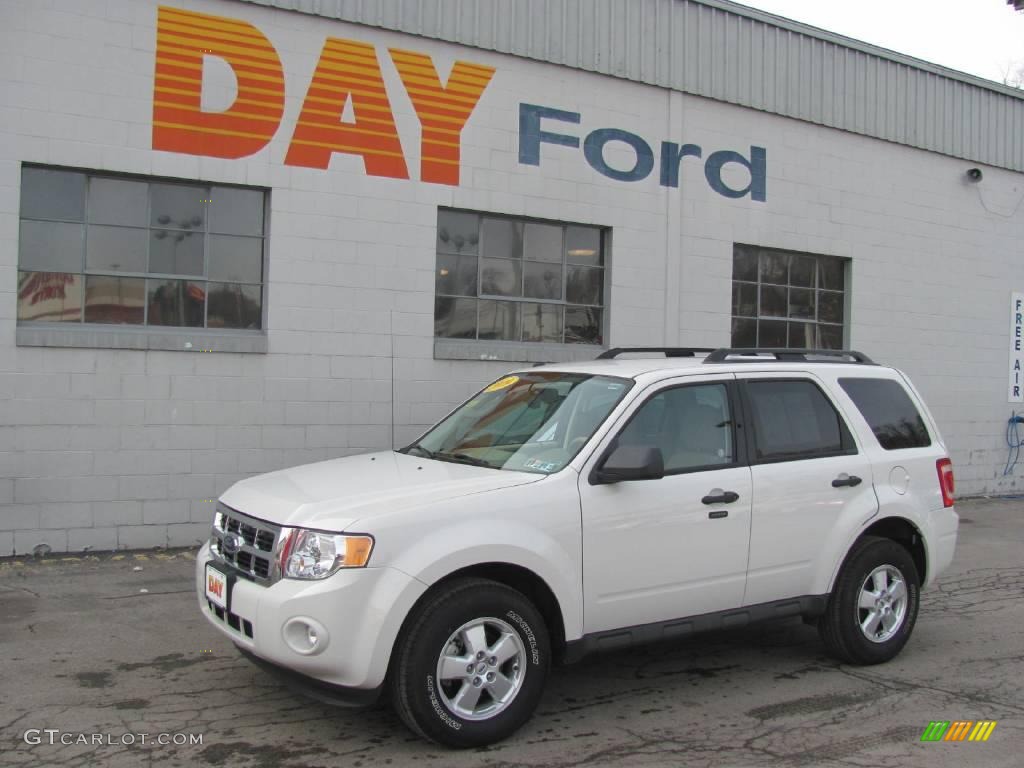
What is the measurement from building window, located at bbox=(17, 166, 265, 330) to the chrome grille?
4550 mm

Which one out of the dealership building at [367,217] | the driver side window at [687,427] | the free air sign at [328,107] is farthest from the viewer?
the free air sign at [328,107]

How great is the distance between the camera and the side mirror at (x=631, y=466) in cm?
474

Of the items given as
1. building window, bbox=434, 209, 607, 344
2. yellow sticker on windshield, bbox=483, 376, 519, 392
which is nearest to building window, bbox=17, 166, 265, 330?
building window, bbox=434, 209, 607, 344

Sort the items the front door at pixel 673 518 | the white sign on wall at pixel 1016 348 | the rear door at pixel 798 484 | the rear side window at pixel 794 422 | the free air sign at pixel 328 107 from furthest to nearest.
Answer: the white sign on wall at pixel 1016 348 → the free air sign at pixel 328 107 → the rear side window at pixel 794 422 → the rear door at pixel 798 484 → the front door at pixel 673 518

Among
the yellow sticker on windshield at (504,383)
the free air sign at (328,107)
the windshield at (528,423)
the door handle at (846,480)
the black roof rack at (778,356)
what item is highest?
the free air sign at (328,107)

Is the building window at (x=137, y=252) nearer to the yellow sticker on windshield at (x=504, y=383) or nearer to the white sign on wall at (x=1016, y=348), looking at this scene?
the yellow sticker on windshield at (x=504, y=383)

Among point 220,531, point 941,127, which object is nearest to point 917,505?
point 220,531

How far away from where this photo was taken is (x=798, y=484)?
5.53 metres

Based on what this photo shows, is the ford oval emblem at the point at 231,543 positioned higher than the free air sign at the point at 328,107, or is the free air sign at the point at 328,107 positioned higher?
the free air sign at the point at 328,107

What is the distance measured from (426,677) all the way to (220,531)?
1.43 m

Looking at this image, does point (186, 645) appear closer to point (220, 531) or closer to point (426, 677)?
point (220, 531)

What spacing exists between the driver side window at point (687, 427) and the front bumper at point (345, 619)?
4.97 feet

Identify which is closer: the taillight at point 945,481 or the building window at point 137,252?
the taillight at point 945,481

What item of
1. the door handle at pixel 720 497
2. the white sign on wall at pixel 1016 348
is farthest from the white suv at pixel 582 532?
the white sign on wall at pixel 1016 348
